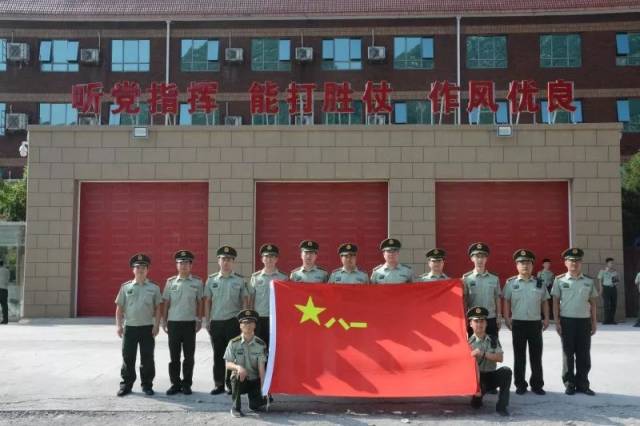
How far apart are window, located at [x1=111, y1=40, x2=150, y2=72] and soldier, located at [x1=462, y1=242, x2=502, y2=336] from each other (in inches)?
863

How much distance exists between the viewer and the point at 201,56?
26.2m

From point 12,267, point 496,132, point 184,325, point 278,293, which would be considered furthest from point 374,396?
point 12,267

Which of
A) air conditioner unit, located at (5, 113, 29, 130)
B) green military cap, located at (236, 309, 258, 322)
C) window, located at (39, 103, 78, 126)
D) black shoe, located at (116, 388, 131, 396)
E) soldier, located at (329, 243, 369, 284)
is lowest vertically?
black shoe, located at (116, 388, 131, 396)

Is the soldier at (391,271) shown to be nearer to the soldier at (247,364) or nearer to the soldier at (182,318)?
the soldier at (247,364)

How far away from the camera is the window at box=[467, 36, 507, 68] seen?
25609mm

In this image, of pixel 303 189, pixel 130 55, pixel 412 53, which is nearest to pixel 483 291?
pixel 303 189

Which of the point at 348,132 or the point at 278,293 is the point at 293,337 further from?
the point at 348,132

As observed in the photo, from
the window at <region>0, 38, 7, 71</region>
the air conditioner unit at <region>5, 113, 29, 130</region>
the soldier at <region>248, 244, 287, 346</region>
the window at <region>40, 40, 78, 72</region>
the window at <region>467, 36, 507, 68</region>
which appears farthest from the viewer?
the window at <region>0, 38, 7, 71</region>

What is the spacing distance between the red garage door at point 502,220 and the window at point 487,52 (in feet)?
43.5


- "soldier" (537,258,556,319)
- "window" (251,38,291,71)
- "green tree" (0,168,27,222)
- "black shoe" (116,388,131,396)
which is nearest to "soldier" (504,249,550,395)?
"black shoe" (116,388,131,396)

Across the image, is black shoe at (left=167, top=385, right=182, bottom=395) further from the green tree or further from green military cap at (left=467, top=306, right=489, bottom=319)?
the green tree

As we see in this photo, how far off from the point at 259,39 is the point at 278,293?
68.9 ft

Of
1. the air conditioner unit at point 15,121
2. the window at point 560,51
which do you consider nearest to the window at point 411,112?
the window at point 560,51

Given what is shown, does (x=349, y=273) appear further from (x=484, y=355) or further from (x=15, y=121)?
(x=15, y=121)
